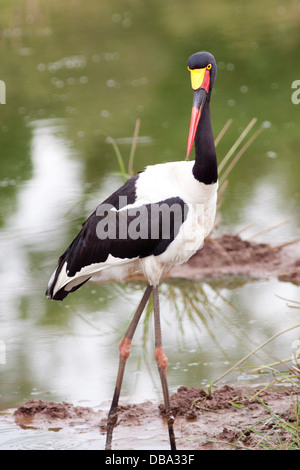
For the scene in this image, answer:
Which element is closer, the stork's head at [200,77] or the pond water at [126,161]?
the stork's head at [200,77]

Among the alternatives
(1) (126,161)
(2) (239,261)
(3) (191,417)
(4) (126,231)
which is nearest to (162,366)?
(3) (191,417)

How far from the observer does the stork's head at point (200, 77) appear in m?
4.08

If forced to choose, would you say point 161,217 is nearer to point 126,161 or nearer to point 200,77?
point 200,77

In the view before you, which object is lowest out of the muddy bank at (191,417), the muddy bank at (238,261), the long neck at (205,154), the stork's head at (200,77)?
the muddy bank at (191,417)

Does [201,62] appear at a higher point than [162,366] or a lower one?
higher

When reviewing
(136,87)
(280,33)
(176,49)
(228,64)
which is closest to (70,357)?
(136,87)

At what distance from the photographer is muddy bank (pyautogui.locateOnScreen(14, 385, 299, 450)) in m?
3.88

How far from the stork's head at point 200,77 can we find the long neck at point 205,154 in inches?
1.5

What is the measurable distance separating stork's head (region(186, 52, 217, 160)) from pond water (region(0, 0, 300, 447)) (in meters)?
1.38

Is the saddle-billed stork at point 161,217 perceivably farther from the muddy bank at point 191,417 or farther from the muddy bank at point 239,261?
the muddy bank at point 239,261

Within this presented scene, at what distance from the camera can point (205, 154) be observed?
4082mm

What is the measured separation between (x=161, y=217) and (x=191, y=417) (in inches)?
38.1

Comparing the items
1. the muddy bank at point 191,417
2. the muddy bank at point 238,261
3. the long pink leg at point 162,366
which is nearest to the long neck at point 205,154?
the long pink leg at point 162,366

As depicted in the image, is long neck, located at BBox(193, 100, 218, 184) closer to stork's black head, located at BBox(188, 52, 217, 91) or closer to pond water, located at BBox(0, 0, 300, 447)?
stork's black head, located at BBox(188, 52, 217, 91)
